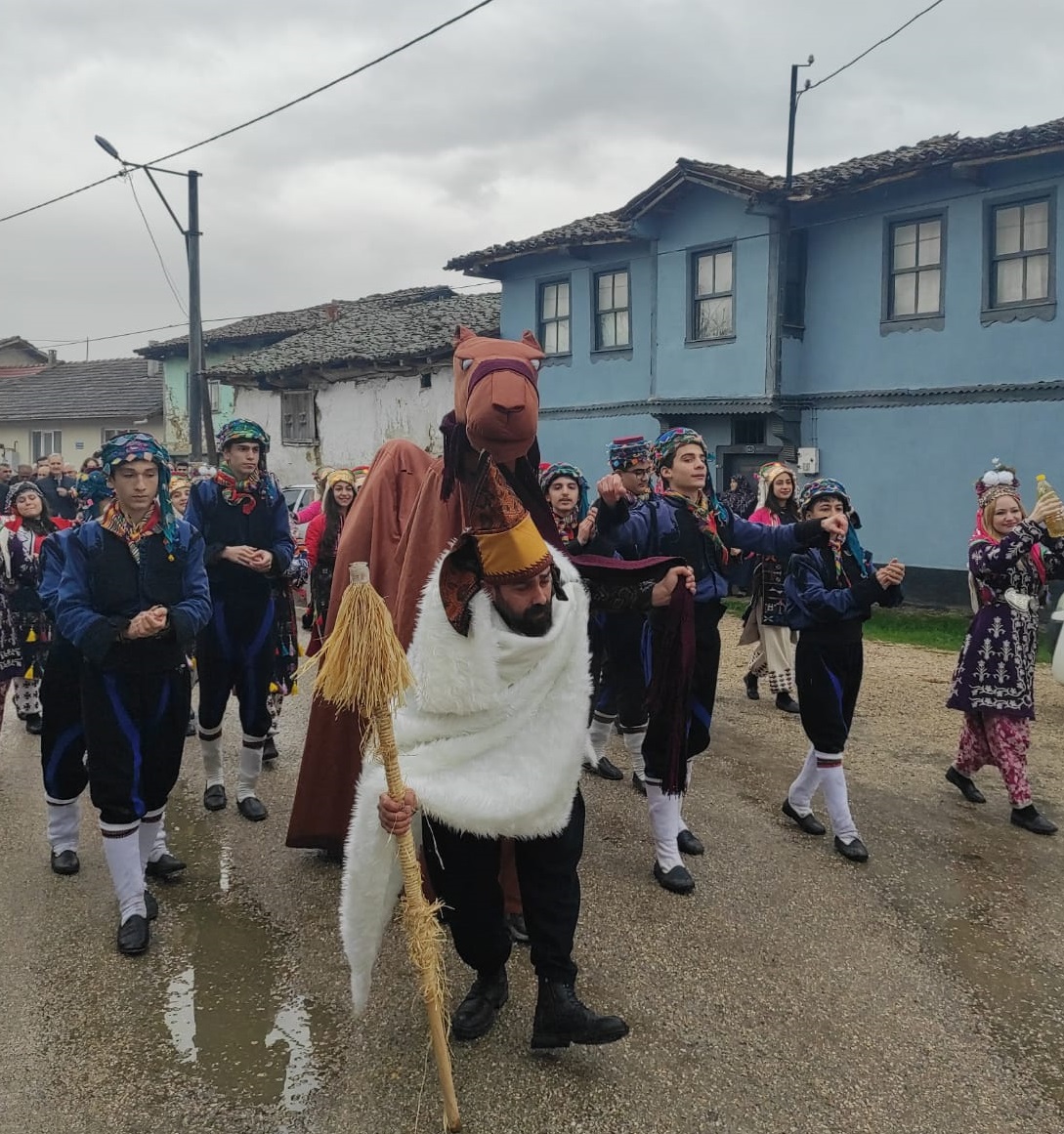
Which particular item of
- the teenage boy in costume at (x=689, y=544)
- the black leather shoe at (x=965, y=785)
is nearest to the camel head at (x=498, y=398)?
the teenage boy in costume at (x=689, y=544)

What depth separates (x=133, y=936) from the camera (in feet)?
12.2

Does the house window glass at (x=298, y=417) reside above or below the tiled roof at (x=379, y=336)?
below

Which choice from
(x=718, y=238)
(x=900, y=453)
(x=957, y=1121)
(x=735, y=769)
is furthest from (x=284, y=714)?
(x=718, y=238)

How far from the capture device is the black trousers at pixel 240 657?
5180 mm

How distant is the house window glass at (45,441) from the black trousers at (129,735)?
38346 millimetres

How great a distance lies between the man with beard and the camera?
107 inches

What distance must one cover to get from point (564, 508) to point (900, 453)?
9.81 meters

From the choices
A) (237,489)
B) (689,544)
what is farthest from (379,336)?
(689,544)

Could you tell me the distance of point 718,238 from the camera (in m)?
15.7

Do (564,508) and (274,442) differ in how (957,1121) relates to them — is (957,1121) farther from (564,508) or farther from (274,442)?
(274,442)

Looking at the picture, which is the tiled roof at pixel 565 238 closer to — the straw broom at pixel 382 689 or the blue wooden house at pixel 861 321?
the blue wooden house at pixel 861 321

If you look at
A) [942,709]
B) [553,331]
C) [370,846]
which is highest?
[553,331]

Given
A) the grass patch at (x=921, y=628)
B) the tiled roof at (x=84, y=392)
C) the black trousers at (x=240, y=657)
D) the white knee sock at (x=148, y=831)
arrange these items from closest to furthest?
the white knee sock at (x=148, y=831), the black trousers at (x=240, y=657), the grass patch at (x=921, y=628), the tiled roof at (x=84, y=392)

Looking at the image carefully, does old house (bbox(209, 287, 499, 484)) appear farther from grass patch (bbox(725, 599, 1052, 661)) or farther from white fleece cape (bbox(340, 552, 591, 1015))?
white fleece cape (bbox(340, 552, 591, 1015))
